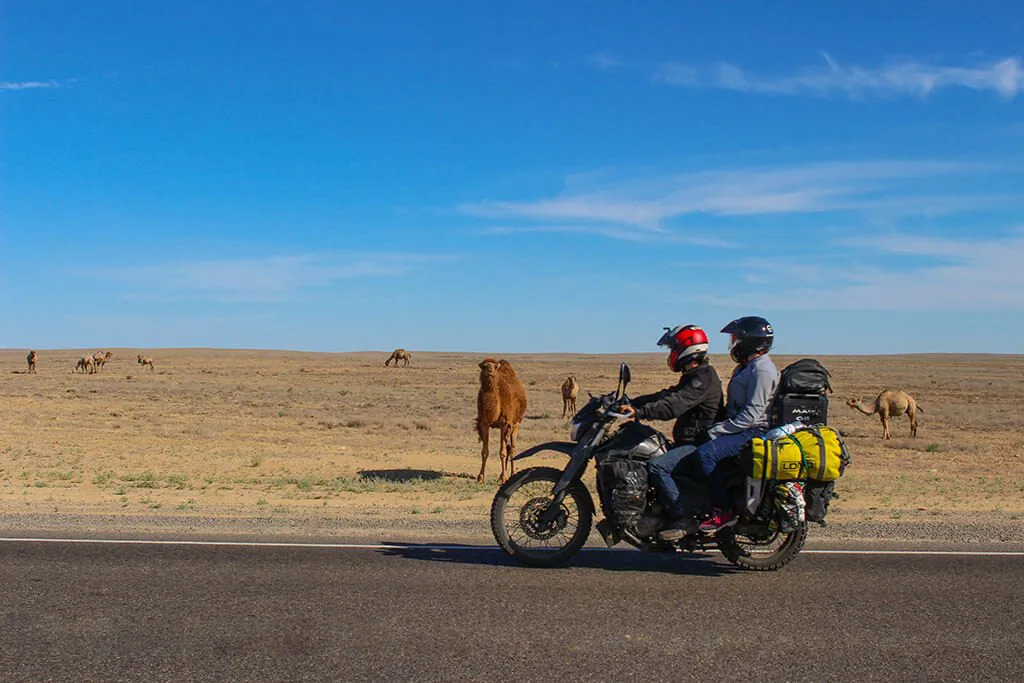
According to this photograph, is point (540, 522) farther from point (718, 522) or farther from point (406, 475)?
point (406, 475)

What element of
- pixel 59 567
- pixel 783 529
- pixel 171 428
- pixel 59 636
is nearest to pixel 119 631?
pixel 59 636

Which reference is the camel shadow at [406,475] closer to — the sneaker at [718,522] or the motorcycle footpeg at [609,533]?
the motorcycle footpeg at [609,533]

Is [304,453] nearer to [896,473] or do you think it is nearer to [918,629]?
[896,473]

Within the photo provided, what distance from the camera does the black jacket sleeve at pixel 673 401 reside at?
796cm

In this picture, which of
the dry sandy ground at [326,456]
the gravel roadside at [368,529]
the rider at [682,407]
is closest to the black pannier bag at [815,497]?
the rider at [682,407]

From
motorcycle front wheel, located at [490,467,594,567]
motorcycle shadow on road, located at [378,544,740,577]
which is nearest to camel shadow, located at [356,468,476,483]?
motorcycle shadow on road, located at [378,544,740,577]

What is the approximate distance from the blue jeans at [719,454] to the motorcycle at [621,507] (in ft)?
0.23

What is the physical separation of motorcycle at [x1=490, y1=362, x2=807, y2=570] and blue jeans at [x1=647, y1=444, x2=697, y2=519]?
0.26 ft

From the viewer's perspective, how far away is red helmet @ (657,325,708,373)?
8.31 meters

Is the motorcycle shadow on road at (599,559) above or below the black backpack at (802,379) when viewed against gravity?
below

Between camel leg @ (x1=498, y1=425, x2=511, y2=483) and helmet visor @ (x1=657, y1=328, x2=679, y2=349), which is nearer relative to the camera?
helmet visor @ (x1=657, y1=328, x2=679, y2=349)

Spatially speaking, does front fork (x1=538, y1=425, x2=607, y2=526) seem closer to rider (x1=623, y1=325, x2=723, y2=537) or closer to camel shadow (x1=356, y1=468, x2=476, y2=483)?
rider (x1=623, y1=325, x2=723, y2=537)

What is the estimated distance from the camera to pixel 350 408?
3816 centimetres

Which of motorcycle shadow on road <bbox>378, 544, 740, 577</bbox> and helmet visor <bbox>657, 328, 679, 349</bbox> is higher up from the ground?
helmet visor <bbox>657, 328, 679, 349</bbox>
